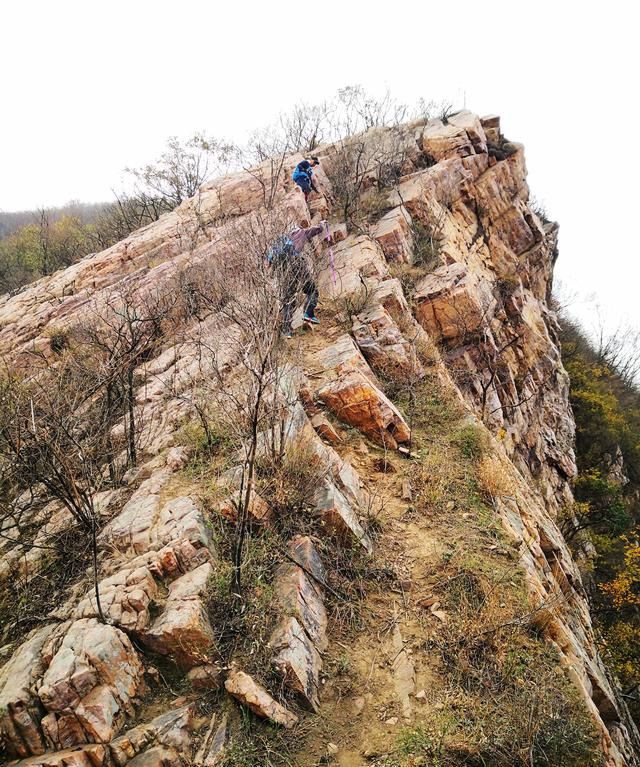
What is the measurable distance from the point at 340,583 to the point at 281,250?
439cm

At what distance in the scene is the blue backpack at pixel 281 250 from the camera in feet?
19.3

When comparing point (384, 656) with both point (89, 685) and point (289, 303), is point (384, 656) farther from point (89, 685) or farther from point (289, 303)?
point (289, 303)

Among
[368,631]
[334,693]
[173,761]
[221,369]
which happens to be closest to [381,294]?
[221,369]

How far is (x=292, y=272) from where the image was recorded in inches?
253

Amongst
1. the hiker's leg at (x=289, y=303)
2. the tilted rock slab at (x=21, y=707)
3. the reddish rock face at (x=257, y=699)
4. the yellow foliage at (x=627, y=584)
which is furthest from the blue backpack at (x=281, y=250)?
the yellow foliage at (x=627, y=584)

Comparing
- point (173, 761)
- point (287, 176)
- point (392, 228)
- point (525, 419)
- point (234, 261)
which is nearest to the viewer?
point (173, 761)

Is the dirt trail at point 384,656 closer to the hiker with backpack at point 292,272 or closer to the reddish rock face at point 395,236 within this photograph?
the hiker with backpack at point 292,272

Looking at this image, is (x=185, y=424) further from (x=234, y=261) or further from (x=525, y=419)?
(x=525, y=419)

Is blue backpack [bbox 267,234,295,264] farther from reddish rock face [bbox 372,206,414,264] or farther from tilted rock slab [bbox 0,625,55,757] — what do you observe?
reddish rock face [bbox 372,206,414,264]

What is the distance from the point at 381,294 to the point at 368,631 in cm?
649

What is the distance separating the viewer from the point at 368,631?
3943mm

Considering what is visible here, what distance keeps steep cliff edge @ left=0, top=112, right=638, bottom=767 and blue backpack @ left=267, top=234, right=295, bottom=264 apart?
1274 mm

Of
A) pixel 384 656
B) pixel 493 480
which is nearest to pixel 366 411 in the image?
pixel 493 480

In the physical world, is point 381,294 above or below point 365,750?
above
